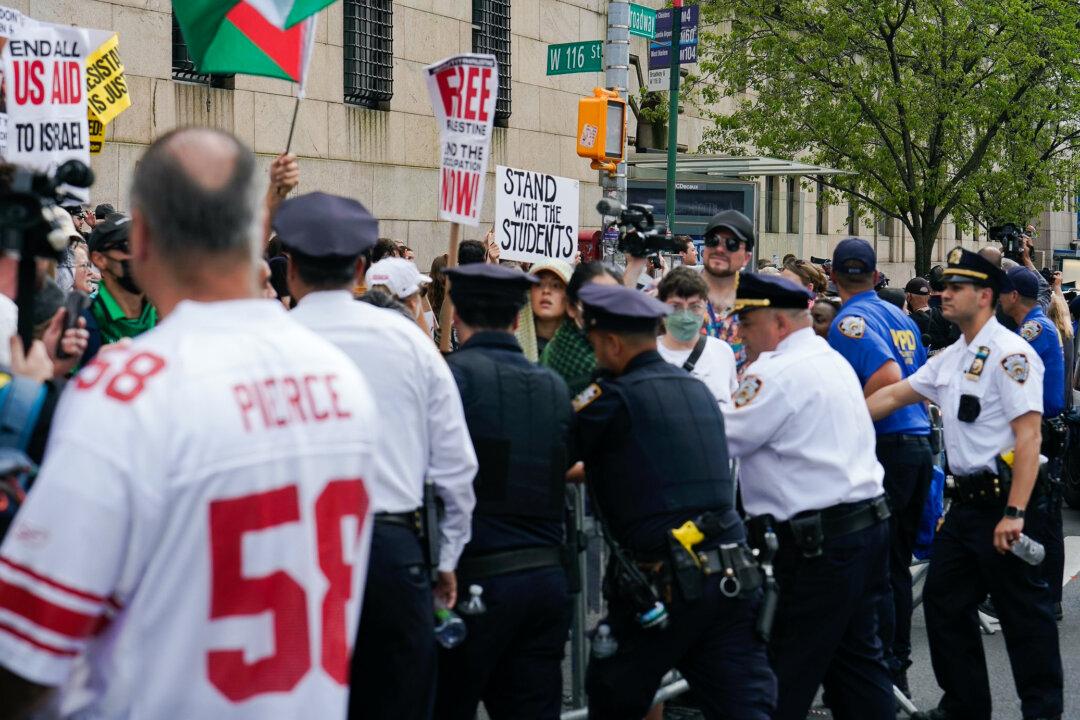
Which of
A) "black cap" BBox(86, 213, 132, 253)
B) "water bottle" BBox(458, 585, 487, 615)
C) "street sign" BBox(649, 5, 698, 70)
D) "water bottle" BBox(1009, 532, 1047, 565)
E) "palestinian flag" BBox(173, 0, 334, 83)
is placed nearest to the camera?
"water bottle" BBox(458, 585, 487, 615)

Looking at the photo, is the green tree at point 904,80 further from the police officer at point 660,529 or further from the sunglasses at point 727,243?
the police officer at point 660,529

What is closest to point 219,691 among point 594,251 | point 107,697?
point 107,697

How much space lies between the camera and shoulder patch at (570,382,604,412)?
503cm

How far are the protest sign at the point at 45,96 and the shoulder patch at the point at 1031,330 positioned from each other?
5.28 meters

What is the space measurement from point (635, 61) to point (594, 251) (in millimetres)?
11979

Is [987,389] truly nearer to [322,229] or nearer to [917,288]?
[322,229]

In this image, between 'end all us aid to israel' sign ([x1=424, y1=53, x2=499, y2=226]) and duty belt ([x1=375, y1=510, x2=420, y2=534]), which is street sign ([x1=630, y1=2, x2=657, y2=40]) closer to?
'end all us aid to israel' sign ([x1=424, y1=53, x2=499, y2=226])

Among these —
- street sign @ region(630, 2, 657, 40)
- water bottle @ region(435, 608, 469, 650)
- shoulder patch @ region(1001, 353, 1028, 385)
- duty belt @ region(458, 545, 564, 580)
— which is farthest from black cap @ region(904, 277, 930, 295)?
water bottle @ region(435, 608, 469, 650)

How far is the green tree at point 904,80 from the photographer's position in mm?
25375

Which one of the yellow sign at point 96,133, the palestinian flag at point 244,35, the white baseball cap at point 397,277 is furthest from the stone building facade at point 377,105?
the white baseball cap at point 397,277

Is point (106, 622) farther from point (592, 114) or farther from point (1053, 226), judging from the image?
point (1053, 226)

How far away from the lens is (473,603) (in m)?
4.92

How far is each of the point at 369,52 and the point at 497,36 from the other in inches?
120

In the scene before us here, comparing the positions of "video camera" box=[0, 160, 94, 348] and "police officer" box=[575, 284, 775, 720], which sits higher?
"video camera" box=[0, 160, 94, 348]
